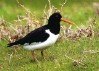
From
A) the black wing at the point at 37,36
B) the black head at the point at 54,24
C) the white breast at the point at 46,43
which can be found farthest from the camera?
the black head at the point at 54,24

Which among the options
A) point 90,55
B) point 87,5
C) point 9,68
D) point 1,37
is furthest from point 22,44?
point 87,5

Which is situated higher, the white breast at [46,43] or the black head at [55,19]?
the black head at [55,19]

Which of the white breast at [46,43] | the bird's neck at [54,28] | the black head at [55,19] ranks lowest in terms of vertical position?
the white breast at [46,43]

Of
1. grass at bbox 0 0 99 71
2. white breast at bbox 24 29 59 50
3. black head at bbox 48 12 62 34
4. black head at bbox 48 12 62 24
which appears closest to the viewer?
grass at bbox 0 0 99 71

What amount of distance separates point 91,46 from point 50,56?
1283 mm

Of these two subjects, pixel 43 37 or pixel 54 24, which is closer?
pixel 43 37

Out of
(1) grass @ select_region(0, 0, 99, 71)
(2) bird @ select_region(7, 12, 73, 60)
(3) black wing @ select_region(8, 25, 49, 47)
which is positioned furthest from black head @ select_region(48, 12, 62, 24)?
(1) grass @ select_region(0, 0, 99, 71)

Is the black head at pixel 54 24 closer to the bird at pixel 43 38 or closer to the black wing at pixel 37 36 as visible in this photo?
the bird at pixel 43 38

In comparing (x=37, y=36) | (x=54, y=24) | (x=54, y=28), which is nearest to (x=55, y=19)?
(x=54, y=24)

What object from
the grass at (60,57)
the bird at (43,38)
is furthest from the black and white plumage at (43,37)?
the grass at (60,57)

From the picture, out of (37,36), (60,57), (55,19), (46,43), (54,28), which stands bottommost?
(60,57)

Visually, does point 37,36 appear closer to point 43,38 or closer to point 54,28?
point 43,38

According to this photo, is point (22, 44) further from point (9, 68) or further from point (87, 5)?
point (87, 5)

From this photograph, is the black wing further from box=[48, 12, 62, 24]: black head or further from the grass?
the grass
